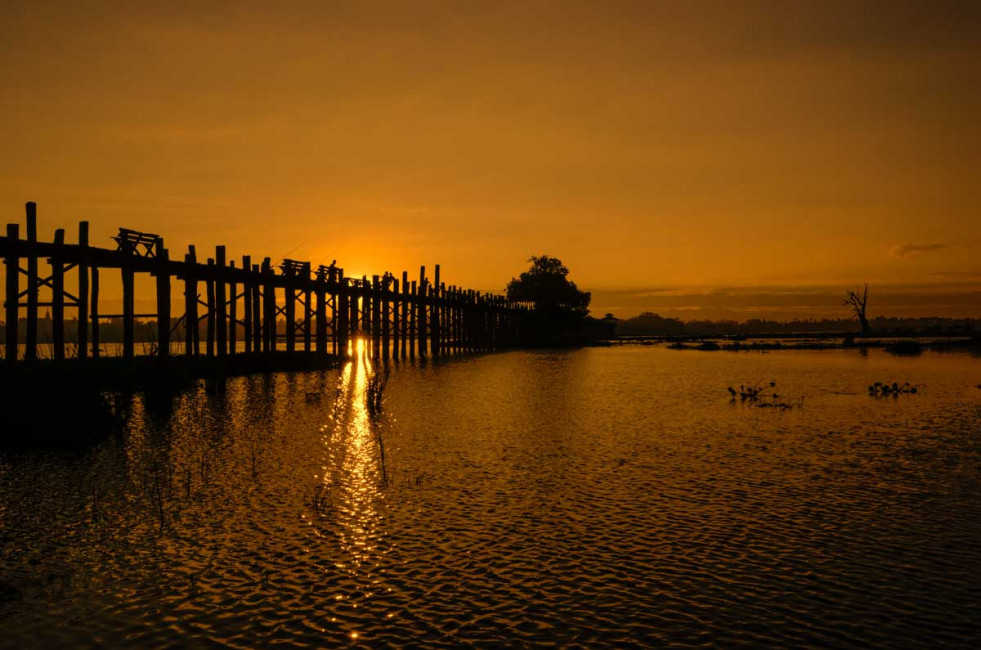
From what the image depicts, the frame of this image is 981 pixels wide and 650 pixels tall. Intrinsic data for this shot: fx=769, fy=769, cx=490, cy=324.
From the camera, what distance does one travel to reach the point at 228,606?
7441 mm

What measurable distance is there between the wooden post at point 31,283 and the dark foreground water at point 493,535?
18.9 ft

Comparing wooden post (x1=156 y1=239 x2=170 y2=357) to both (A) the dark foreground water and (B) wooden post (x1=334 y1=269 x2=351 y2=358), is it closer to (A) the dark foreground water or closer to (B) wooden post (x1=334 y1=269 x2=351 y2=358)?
(A) the dark foreground water

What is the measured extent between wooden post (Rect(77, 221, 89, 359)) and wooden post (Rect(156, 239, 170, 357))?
2.78 m

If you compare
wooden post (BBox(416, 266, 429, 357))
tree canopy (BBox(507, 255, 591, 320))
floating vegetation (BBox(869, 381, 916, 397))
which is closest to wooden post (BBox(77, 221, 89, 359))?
floating vegetation (BBox(869, 381, 916, 397))

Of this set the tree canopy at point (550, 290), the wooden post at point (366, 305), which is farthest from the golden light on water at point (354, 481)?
the tree canopy at point (550, 290)

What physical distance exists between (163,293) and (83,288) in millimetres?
3345

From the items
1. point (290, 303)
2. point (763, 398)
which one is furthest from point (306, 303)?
point (763, 398)

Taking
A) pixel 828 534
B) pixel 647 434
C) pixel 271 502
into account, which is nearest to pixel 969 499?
pixel 828 534

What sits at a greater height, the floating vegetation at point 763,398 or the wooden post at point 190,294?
the wooden post at point 190,294

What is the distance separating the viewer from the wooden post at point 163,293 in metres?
27.6

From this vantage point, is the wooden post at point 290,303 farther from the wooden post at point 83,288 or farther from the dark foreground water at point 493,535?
the dark foreground water at point 493,535

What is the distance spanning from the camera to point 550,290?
331 feet

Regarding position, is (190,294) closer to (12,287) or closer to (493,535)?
(12,287)

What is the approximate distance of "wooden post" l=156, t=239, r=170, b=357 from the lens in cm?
2764
